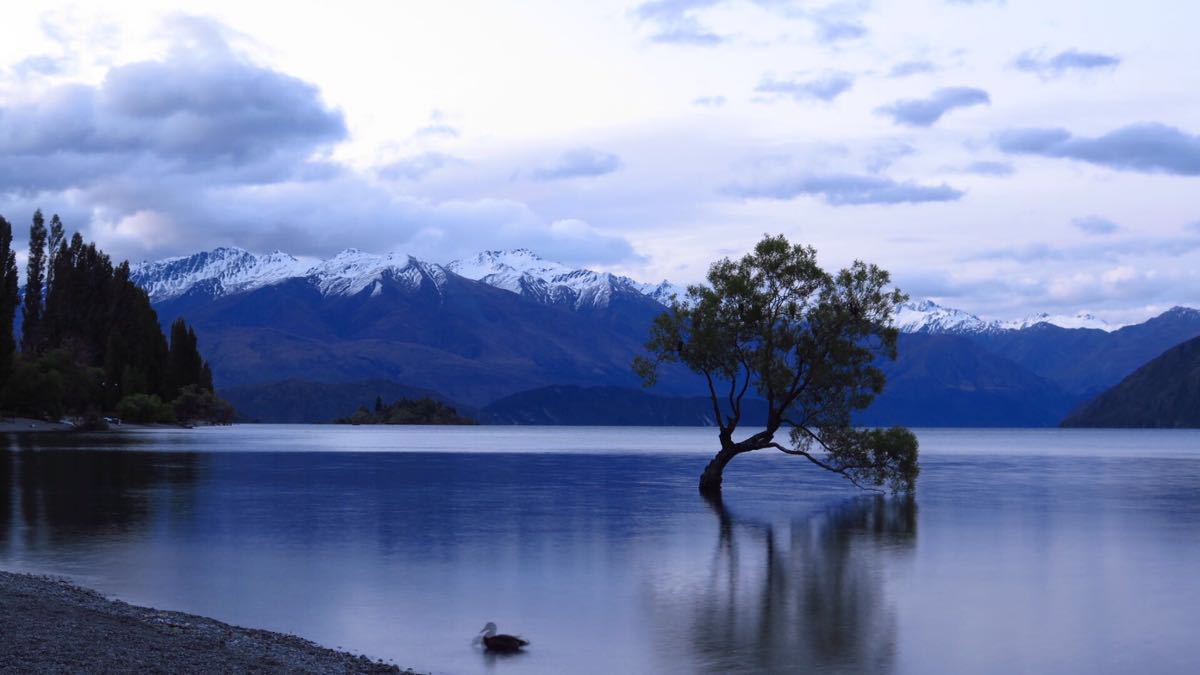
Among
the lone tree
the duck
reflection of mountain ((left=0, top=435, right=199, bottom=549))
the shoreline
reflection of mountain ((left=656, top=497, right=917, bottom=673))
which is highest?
the lone tree

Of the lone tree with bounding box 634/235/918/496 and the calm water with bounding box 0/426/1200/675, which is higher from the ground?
the lone tree with bounding box 634/235/918/496

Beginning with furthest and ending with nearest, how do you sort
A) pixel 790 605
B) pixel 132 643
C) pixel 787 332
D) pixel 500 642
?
1. pixel 787 332
2. pixel 790 605
3. pixel 500 642
4. pixel 132 643

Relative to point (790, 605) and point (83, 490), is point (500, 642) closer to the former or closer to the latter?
point (790, 605)

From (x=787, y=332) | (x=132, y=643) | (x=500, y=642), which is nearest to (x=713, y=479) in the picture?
(x=787, y=332)

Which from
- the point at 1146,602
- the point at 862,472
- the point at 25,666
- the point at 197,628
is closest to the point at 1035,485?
the point at 862,472

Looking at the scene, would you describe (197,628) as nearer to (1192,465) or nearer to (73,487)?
(73,487)

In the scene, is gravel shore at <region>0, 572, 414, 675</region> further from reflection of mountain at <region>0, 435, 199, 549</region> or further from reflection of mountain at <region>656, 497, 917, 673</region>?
reflection of mountain at <region>0, 435, 199, 549</region>

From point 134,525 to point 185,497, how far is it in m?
15.8

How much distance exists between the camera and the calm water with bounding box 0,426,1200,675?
Result: 87.6ft

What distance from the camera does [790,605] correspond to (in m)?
32.1

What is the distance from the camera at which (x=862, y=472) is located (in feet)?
236

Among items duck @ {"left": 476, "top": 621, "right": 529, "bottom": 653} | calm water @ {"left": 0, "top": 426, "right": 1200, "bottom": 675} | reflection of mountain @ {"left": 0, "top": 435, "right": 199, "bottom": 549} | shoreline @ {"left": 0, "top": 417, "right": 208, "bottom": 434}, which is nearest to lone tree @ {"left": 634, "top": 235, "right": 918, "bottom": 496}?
calm water @ {"left": 0, "top": 426, "right": 1200, "bottom": 675}

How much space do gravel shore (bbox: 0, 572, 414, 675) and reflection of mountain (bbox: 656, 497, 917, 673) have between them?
7.77 m

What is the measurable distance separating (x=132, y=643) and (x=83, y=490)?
48122mm
